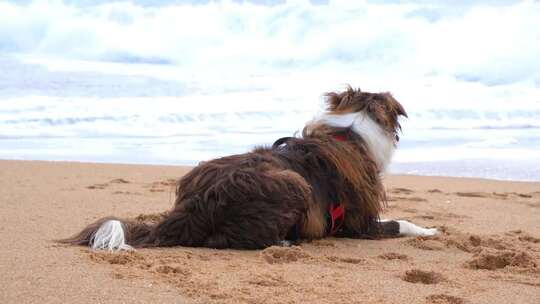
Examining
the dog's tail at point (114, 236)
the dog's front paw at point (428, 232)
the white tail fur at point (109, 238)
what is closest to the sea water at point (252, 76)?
the dog's front paw at point (428, 232)

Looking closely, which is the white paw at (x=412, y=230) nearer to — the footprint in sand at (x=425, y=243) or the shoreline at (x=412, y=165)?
the footprint in sand at (x=425, y=243)

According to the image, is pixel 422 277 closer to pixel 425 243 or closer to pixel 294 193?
pixel 294 193

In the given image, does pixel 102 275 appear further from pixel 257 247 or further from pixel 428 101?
pixel 428 101

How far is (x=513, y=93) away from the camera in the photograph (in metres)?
21.0

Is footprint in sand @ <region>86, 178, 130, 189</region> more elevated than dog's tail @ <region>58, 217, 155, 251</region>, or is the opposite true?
footprint in sand @ <region>86, 178, 130, 189</region>

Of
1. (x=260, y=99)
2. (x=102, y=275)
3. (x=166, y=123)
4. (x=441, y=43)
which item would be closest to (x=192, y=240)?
(x=102, y=275)

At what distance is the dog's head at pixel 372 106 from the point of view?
6086mm

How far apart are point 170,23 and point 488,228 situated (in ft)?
91.7

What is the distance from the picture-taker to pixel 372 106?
6.11m

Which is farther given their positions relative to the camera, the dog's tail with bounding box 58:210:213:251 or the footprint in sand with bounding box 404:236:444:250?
the footprint in sand with bounding box 404:236:444:250

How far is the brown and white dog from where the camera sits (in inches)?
193

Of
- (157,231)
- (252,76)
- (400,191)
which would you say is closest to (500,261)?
(157,231)

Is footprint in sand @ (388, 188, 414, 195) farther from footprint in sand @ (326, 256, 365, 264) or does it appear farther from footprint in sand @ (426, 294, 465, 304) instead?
footprint in sand @ (426, 294, 465, 304)

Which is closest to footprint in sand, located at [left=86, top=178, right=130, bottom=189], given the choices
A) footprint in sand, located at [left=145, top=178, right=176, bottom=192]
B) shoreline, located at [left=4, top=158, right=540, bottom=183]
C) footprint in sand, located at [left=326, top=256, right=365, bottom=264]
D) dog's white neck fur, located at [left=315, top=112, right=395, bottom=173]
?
footprint in sand, located at [left=145, top=178, right=176, bottom=192]
